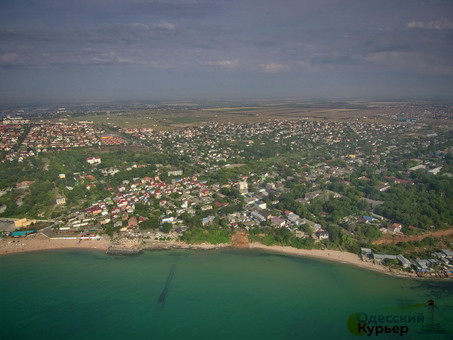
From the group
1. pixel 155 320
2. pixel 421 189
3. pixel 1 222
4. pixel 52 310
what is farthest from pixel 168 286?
pixel 421 189

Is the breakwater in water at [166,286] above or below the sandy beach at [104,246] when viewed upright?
below

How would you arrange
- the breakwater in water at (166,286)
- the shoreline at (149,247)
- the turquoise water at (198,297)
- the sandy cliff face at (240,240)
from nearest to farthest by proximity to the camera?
the turquoise water at (198,297) → the breakwater in water at (166,286) → the shoreline at (149,247) → the sandy cliff face at (240,240)

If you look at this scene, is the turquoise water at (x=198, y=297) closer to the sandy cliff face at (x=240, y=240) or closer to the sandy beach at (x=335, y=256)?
the sandy beach at (x=335, y=256)

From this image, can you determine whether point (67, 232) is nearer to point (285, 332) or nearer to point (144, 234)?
point (144, 234)

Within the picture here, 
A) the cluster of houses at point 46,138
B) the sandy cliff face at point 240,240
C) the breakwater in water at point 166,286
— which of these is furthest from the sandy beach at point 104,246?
the cluster of houses at point 46,138

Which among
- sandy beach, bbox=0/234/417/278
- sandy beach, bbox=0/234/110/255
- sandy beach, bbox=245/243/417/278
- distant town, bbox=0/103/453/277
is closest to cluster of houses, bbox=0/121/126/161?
distant town, bbox=0/103/453/277

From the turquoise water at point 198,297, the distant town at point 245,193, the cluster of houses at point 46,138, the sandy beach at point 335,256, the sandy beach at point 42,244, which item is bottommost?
the turquoise water at point 198,297

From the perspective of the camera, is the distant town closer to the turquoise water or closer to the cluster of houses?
the cluster of houses

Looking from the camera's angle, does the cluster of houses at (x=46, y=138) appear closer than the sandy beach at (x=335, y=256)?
No

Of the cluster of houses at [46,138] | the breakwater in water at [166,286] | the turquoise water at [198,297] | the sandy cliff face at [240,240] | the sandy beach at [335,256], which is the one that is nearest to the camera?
the turquoise water at [198,297]
